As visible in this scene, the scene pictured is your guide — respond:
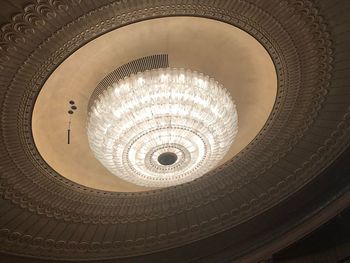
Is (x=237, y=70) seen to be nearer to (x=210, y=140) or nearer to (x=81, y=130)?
(x=210, y=140)

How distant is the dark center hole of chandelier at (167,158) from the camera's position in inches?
173

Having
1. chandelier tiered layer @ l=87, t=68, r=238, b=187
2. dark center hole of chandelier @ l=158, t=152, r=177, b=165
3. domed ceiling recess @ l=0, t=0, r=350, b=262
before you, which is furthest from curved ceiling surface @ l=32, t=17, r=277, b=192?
dark center hole of chandelier @ l=158, t=152, r=177, b=165

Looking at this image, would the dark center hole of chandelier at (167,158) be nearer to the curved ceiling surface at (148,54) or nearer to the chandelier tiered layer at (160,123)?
the chandelier tiered layer at (160,123)

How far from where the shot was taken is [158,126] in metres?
4.07

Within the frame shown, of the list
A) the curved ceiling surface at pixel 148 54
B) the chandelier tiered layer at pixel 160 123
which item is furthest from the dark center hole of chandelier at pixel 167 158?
the curved ceiling surface at pixel 148 54

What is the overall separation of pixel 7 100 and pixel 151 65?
5.19ft

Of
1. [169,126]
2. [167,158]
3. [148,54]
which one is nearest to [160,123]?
[169,126]

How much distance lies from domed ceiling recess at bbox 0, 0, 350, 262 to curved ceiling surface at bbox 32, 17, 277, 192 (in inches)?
0.7

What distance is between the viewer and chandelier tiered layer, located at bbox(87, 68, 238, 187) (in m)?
3.98

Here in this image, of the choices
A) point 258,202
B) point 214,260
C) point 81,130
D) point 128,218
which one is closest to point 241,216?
point 258,202

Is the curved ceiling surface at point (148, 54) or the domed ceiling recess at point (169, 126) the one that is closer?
the domed ceiling recess at point (169, 126)

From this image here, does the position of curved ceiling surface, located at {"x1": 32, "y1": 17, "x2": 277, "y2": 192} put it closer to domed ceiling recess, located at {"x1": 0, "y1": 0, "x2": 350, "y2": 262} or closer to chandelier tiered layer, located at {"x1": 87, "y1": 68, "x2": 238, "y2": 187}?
domed ceiling recess, located at {"x1": 0, "y1": 0, "x2": 350, "y2": 262}

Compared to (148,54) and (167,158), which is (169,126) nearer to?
(167,158)

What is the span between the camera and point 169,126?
13.4 feet
